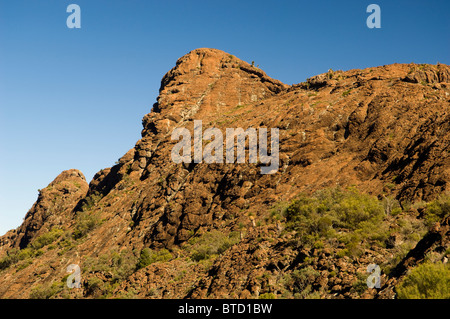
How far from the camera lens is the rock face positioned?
104 feet

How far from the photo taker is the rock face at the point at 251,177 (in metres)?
31.7

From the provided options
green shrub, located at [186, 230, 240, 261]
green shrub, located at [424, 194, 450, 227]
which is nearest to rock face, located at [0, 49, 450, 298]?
green shrub, located at [186, 230, 240, 261]

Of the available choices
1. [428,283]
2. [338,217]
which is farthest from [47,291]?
[428,283]

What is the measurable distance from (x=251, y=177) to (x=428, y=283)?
33.7 m

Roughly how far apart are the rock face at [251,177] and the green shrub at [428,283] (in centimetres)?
436

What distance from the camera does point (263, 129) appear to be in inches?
2229

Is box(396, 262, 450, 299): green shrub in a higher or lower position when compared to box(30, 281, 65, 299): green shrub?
higher

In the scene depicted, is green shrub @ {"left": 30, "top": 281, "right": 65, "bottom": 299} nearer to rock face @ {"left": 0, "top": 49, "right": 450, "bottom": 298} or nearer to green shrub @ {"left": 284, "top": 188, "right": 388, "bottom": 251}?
rock face @ {"left": 0, "top": 49, "right": 450, "bottom": 298}

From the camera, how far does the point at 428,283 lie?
55.9 feet

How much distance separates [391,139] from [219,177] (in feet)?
84.2

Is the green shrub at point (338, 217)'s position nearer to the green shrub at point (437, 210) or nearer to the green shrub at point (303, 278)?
the green shrub at point (437, 210)

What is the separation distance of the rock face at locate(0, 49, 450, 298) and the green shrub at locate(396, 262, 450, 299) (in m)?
4.36
